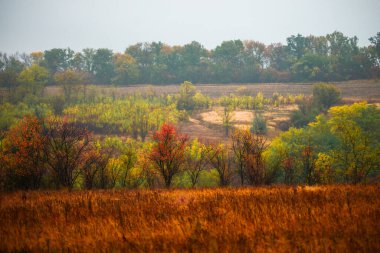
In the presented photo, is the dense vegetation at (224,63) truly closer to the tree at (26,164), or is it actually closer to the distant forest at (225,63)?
the distant forest at (225,63)

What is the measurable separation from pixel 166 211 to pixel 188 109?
66.8 metres

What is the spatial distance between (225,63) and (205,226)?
101446mm

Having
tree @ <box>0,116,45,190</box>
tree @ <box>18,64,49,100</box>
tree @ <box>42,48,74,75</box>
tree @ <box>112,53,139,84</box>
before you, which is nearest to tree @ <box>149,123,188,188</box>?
tree @ <box>0,116,45,190</box>

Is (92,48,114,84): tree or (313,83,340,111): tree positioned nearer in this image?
(313,83,340,111): tree

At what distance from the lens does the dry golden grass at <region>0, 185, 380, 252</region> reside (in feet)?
22.6

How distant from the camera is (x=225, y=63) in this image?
10556 cm

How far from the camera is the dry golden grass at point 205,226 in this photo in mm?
6891

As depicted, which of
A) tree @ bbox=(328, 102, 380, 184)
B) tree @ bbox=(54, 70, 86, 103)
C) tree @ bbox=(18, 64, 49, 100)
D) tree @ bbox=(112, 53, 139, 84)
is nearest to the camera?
tree @ bbox=(328, 102, 380, 184)

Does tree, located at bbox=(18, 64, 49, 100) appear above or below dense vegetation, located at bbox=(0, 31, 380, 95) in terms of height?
below

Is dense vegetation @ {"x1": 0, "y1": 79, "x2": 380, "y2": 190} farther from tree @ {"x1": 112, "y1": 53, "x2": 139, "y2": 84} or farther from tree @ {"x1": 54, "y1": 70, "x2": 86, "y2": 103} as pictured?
tree @ {"x1": 112, "y1": 53, "x2": 139, "y2": 84}

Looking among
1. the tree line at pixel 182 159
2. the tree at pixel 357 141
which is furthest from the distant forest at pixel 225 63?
the tree line at pixel 182 159

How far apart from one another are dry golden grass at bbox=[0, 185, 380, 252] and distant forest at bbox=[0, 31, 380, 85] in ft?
285

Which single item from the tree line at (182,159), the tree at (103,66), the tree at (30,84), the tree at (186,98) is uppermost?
the tree at (103,66)

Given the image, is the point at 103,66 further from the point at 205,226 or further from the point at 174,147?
the point at 205,226
